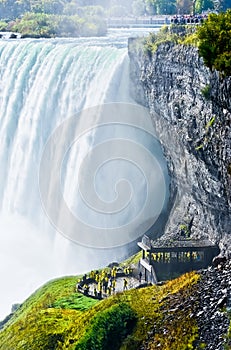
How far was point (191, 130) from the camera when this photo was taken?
24078 mm

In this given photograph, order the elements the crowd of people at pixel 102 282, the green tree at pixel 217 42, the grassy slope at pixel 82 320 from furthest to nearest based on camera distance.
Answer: the crowd of people at pixel 102 282, the green tree at pixel 217 42, the grassy slope at pixel 82 320

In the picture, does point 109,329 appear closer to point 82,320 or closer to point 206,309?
point 82,320

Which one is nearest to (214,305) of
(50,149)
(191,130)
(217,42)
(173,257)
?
(217,42)

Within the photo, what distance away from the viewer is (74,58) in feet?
111

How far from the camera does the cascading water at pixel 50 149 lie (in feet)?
98.1

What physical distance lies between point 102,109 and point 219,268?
15.5 meters

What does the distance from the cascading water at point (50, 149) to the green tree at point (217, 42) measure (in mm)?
9754

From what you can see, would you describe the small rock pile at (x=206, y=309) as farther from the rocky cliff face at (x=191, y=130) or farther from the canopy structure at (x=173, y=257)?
the canopy structure at (x=173, y=257)

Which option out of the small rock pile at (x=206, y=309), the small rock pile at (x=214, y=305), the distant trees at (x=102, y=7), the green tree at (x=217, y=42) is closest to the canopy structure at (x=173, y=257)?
the small rock pile at (x=206, y=309)

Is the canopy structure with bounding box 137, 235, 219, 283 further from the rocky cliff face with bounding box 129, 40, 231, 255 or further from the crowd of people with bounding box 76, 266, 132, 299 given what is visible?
the crowd of people with bounding box 76, 266, 132, 299

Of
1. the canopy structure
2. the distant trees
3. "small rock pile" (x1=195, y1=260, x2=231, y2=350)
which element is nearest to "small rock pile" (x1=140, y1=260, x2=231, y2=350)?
"small rock pile" (x1=195, y1=260, x2=231, y2=350)

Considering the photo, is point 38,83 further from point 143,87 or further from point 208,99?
point 208,99

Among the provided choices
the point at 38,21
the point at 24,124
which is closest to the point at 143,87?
the point at 24,124

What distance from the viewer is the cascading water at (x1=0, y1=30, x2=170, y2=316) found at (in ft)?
98.1
